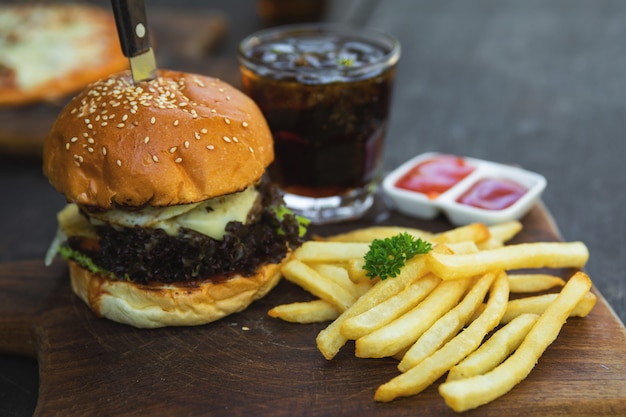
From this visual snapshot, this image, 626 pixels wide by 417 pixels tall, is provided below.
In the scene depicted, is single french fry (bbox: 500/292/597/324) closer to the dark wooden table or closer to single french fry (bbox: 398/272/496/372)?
single french fry (bbox: 398/272/496/372)

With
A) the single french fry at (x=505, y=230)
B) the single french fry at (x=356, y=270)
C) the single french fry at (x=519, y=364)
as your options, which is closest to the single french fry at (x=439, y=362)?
the single french fry at (x=519, y=364)

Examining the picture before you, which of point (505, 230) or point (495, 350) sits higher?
point (495, 350)

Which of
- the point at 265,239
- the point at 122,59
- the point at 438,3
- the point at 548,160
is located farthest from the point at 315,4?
the point at 265,239

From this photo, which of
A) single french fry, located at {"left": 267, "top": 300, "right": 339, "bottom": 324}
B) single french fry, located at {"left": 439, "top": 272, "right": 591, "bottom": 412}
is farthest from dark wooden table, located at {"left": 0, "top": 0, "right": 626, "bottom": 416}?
single french fry, located at {"left": 267, "top": 300, "right": 339, "bottom": 324}

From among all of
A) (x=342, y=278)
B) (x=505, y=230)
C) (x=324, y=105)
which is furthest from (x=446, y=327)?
(x=324, y=105)

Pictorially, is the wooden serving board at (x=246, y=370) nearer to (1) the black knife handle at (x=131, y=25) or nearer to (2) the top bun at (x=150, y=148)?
(2) the top bun at (x=150, y=148)

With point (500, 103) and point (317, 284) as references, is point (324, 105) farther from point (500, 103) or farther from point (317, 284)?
point (500, 103)
